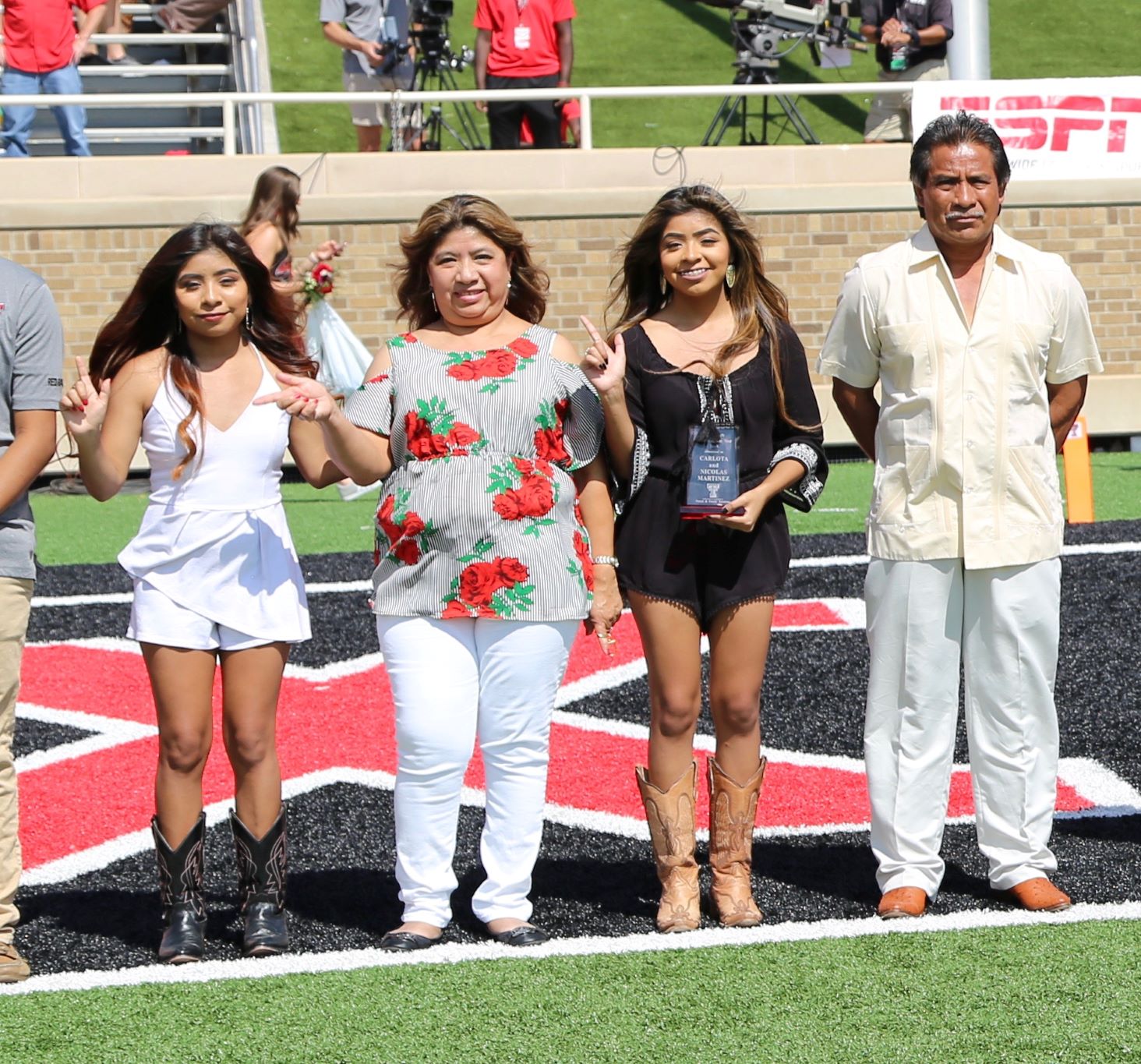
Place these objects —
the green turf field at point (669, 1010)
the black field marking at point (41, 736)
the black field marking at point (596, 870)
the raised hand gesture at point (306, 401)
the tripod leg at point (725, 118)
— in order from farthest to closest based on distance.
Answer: the tripod leg at point (725, 118) → the black field marking at point (41, 736) → the black field marking at point (596, 870) → the raised hand gesture at point (306, 401) → the green turf field at point (669, 1010)

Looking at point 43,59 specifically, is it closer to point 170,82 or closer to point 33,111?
point 33,111

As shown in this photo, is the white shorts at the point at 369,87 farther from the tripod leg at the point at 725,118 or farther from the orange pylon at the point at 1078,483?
the orange pylon at the point at 1078,483

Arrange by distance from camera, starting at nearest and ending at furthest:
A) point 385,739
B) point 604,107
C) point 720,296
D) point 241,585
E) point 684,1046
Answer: point 684,1046, point 241,585, point 720,296, point 385,739, point 604,107

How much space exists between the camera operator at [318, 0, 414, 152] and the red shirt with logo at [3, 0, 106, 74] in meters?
2.30

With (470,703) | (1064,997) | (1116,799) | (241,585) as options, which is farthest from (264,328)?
(1116,799)

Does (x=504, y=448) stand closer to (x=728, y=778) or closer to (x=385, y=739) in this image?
(x=728, y=778)

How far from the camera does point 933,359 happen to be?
4.78 m

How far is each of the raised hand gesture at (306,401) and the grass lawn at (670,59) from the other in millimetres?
22743

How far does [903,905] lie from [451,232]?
214cm

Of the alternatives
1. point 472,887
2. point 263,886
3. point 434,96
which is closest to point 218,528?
point 263,886

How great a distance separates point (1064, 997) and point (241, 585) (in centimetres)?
222

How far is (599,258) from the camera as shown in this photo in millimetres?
17469

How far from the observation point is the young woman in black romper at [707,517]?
15.6 ft

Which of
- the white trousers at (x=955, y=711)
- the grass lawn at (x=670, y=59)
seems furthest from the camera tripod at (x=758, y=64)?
the white trousers at (x=955, y=711)
